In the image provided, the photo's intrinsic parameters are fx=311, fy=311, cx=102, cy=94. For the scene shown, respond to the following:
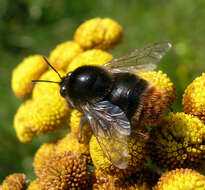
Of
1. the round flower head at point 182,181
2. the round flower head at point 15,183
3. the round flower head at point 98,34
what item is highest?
the round flower head at point 98,34

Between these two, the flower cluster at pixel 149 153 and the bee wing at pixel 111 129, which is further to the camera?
the flower cluster at pixel 149 153

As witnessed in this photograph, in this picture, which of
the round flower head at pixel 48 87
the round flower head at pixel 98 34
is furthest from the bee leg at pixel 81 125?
the round flower head at pixel 98 34

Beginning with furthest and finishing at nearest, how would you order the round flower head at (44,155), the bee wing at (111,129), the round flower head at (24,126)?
the round flower head at (24,126) → the round flower head at (44,155) → the bee wing at (111,129)

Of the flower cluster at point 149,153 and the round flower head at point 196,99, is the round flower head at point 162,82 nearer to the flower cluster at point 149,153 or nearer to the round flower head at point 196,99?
the flower cluster at point 149,153

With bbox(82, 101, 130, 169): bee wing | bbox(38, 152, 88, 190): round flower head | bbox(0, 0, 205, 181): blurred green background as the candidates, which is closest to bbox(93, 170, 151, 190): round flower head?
bbox(38, 152, 88, 190): round flower head

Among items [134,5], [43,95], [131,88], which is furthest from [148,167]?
[134,5]

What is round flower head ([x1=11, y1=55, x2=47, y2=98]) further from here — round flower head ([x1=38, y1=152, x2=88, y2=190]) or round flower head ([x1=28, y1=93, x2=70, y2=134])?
round flower head ([x1=38, y1=152, x2=88, y2=190])
